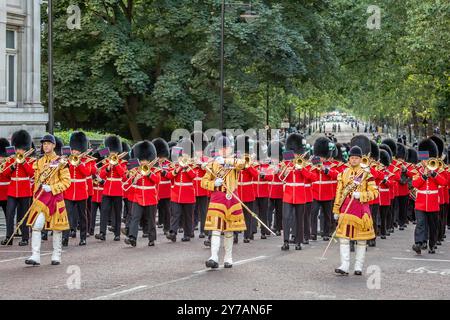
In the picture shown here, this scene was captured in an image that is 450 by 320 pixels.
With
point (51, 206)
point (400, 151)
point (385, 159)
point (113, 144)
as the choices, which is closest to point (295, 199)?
point (113, 144)

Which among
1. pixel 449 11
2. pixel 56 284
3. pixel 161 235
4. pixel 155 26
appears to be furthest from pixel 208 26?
pixel 56 284

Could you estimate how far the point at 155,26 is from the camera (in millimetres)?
34781

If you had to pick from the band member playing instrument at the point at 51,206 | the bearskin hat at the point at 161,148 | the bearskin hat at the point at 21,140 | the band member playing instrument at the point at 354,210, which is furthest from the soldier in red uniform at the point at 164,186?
the band member playing instrument at the point at 354,210

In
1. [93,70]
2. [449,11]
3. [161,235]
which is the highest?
[449,11]

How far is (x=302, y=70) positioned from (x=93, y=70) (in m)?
7.85

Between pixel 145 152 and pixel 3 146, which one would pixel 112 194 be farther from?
pixel 3 146

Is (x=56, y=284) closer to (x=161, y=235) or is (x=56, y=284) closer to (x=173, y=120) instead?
(x=161, y=235)

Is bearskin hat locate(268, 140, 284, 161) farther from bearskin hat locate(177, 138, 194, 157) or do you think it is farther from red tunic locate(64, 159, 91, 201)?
Result: red tunic locate(64, 159, 91, 201)

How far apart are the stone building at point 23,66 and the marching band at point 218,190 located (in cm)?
971

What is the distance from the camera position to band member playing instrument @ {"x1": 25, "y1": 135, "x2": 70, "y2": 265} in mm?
13336

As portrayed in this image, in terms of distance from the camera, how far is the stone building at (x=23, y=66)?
92.3ft

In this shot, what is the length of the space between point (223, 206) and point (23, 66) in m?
17.5

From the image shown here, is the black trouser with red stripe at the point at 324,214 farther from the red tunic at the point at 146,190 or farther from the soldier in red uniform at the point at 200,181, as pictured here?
the red tunic at the point at 146,190

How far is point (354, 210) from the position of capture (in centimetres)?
1288
